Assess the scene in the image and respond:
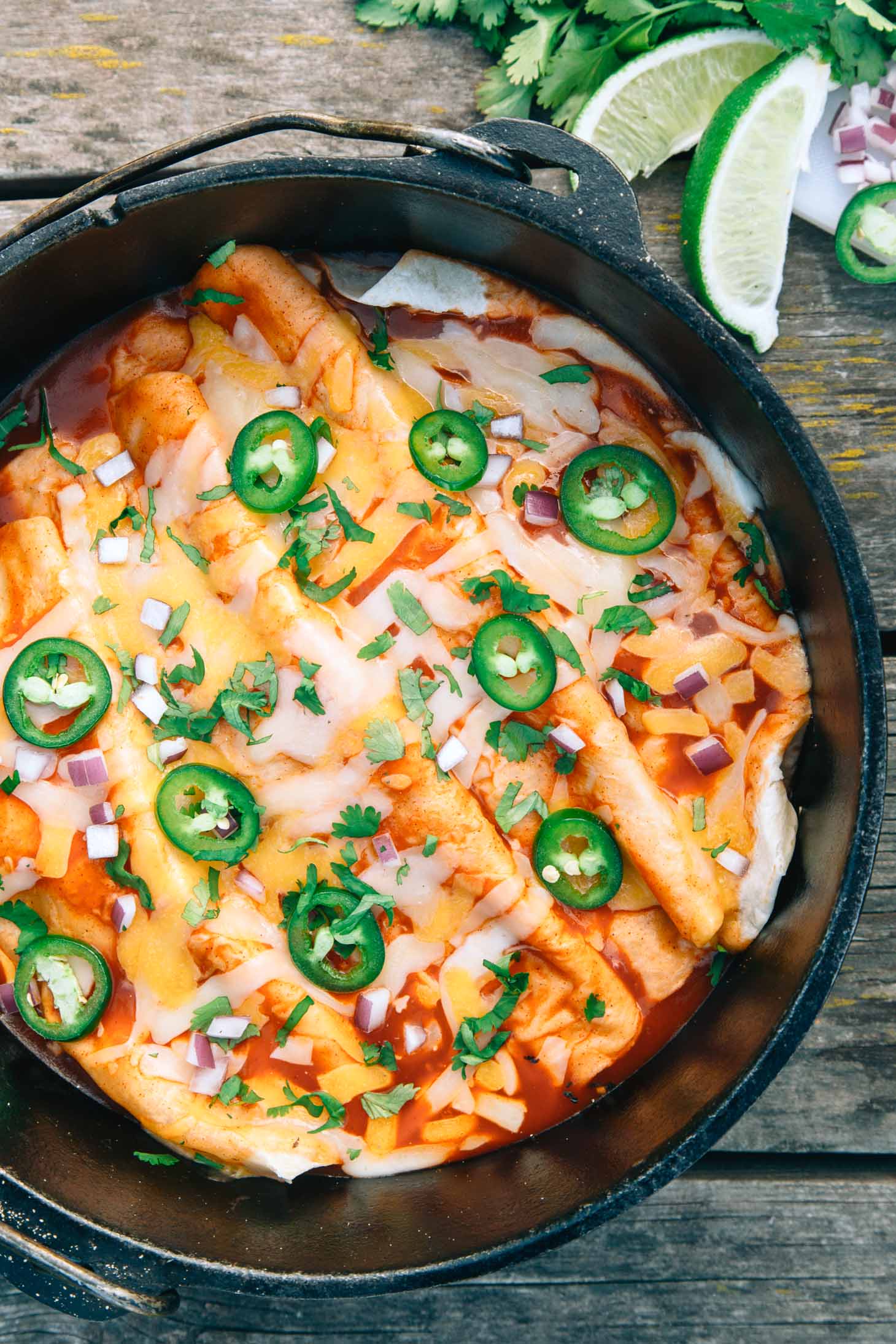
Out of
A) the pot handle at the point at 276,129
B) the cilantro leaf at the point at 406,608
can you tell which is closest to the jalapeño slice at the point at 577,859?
the cilantro leaf at the point at 406,608

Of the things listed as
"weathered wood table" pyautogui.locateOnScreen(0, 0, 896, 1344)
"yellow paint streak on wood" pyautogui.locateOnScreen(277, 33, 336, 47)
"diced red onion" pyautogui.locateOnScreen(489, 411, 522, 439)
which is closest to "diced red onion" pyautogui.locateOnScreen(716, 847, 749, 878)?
"weathered wood table" pyautogui.locateOnScreen(0, 0, 896, 1344)

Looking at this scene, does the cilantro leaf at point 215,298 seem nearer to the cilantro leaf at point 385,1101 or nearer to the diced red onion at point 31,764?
the diced red onion at point 31,764

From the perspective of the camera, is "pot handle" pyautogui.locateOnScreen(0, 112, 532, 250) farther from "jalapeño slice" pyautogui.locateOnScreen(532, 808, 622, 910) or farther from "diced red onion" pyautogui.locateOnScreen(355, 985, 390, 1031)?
"diced red onion" pyautogui.locateOnScreen(355, 985, 390, 1031)

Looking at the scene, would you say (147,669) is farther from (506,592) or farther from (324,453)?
(506,592)

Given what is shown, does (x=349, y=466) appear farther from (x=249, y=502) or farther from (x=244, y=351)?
(x=244, y=351)

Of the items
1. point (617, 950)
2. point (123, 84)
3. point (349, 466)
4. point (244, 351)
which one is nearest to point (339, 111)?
point (123, 84)
